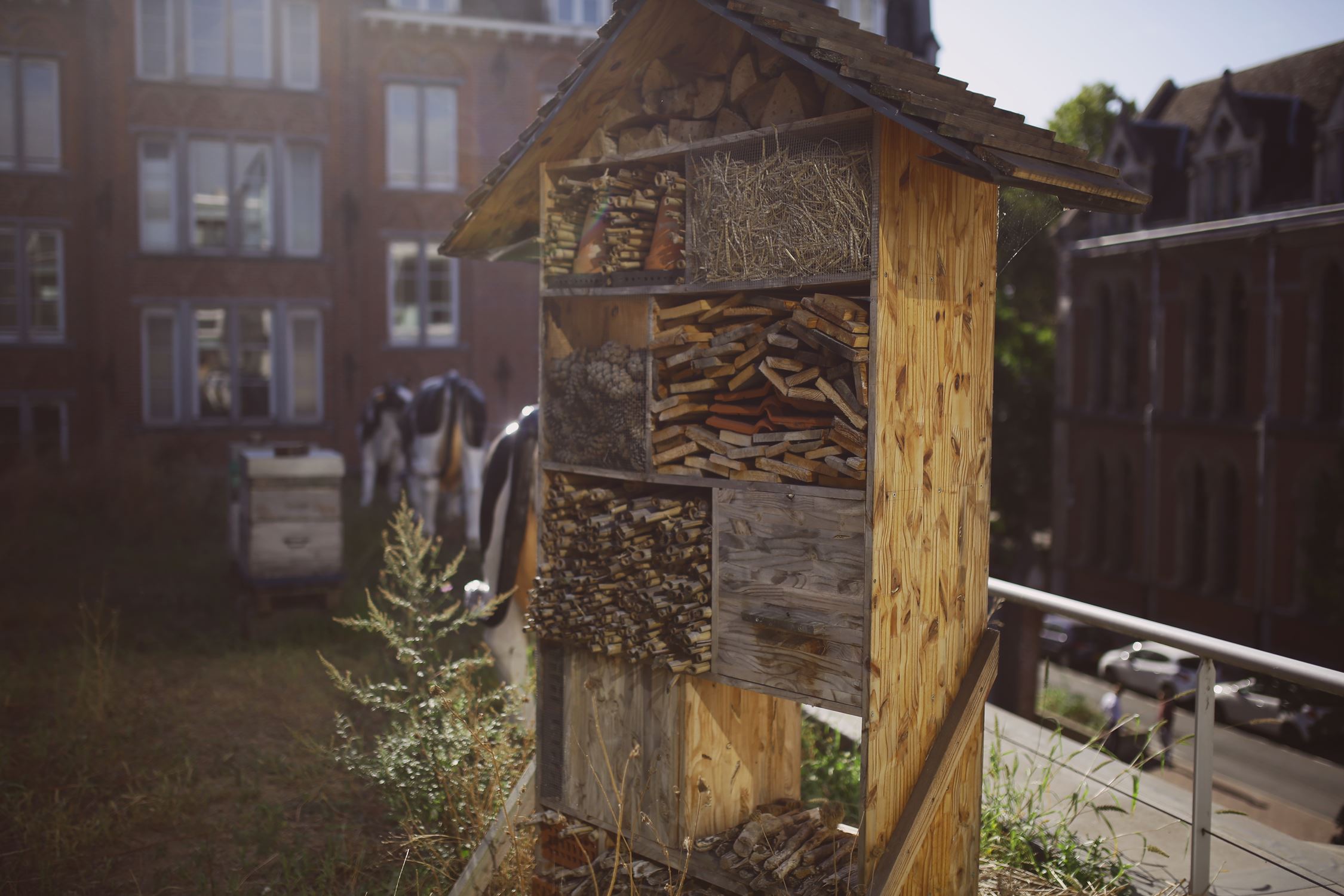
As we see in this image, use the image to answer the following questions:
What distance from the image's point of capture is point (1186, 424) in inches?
1182

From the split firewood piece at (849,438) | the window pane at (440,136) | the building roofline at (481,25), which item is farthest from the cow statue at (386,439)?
the split firewood piece at (849,438)

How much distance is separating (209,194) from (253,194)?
3.10 ft

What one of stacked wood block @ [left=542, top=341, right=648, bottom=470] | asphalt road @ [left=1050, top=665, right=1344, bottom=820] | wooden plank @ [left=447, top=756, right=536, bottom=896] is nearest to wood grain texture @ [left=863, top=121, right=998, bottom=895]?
stacked wood block @ [left=542, top=341, right=648, bottom=470]

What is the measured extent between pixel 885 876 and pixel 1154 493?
→ 3019 cm

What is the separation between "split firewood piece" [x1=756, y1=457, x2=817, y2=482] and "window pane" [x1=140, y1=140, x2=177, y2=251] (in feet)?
81.0

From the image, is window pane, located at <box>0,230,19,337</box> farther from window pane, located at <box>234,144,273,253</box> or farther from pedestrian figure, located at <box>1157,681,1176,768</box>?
pedestrian figure, located at <box>1157,681,1176,768</box>

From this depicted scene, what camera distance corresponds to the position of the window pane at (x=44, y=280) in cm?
2516

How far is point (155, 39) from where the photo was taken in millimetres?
24875

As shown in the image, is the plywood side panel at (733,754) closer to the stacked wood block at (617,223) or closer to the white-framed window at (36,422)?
the stacked wood block at (617,223)

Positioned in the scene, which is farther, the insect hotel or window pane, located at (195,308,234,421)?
window pane, located at (195,308,234,421)

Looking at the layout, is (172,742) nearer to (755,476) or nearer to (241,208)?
(755,476)

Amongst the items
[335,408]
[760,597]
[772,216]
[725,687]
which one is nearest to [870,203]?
[772,216]

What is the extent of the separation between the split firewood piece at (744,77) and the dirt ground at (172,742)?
3.67 m

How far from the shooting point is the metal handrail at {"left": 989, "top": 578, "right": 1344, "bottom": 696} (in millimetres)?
3580
